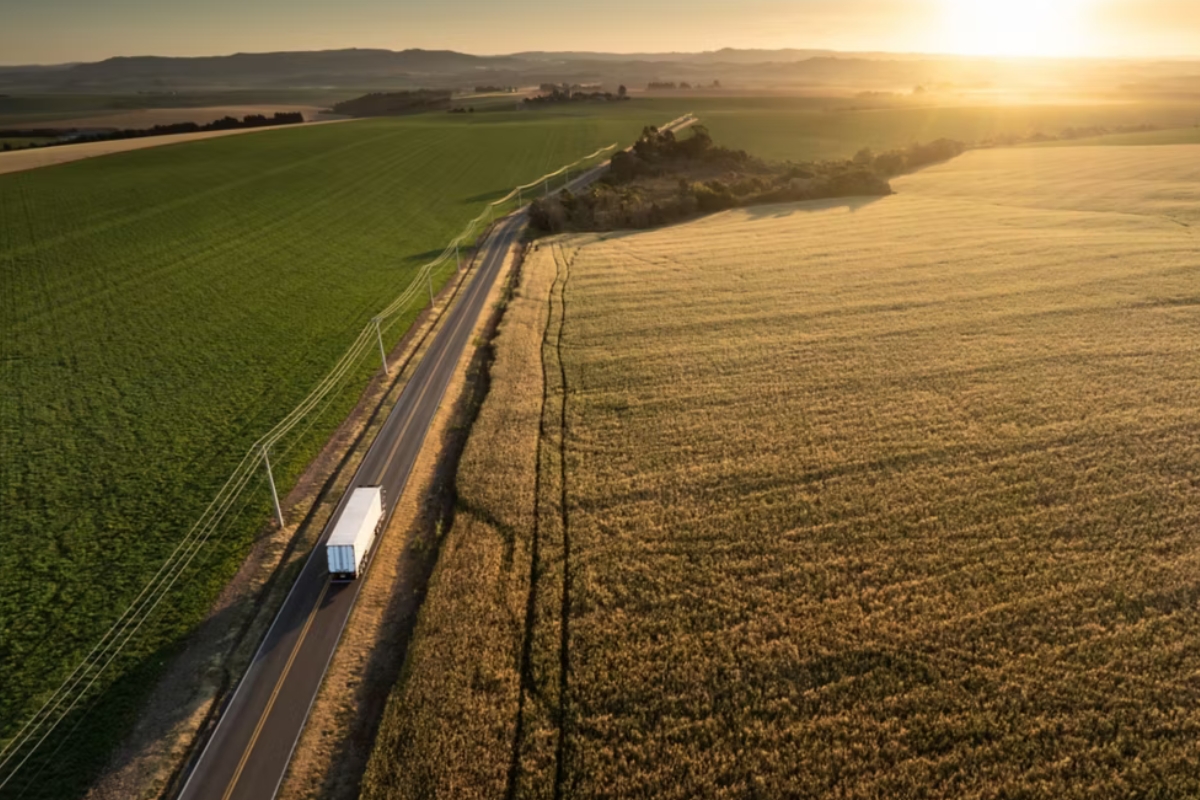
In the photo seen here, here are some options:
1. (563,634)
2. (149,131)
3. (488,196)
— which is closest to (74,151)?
(149,131)

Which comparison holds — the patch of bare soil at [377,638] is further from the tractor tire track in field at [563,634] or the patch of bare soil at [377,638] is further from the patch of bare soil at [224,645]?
the tractor tire track in field at [563,634]

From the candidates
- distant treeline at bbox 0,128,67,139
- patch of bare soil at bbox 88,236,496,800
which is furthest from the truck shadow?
distant treeline at bbox 0,128,67,139

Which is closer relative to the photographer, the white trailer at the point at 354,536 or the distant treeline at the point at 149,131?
the white trailer at the point at 354,536

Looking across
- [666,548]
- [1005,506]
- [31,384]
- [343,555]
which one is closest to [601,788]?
[666,548]

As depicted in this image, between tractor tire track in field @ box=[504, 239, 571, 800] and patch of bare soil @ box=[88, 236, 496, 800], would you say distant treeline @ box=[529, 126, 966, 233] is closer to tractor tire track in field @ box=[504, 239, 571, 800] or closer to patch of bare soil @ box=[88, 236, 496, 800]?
tractor tire track in field @ box=[504, 239, 571, 800]

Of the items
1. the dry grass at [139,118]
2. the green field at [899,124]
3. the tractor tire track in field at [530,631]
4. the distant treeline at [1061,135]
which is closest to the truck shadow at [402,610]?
the tractor tire track in field at [530,631]
